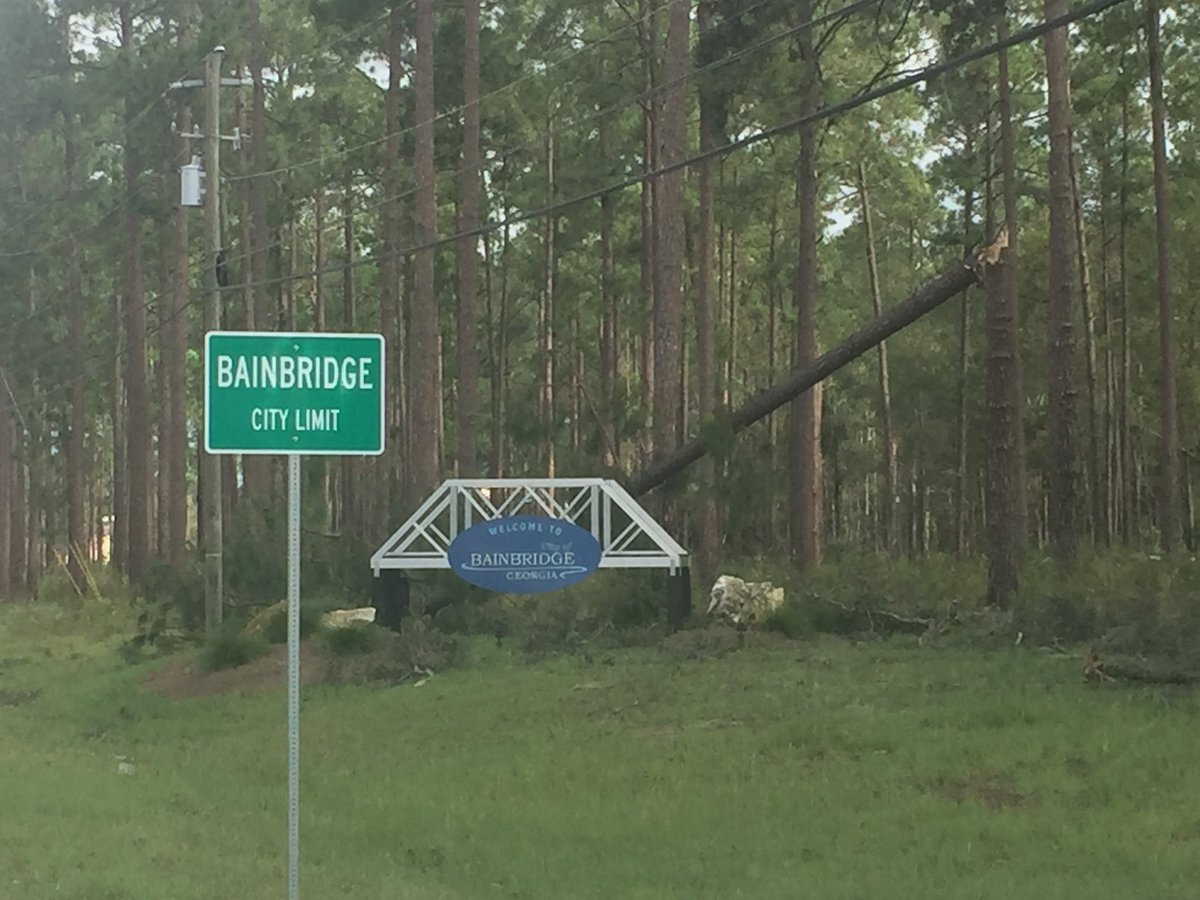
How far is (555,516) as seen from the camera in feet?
67.9

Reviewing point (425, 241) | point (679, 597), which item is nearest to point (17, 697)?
point (679, 597)

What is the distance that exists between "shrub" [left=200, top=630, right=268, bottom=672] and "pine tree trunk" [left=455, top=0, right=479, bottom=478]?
8315mm

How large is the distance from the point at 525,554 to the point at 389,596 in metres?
2.83

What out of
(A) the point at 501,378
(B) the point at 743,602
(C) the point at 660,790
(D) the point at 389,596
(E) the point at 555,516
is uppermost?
(A) the point at 501,378

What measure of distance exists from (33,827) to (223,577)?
49.3 ft

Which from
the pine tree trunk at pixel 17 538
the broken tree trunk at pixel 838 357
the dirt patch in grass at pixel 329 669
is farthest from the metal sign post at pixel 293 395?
the pine tree trunk at pixel 17 538

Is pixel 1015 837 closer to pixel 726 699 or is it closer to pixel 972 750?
pixel 972 750

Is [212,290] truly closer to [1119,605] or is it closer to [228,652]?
[228,652]

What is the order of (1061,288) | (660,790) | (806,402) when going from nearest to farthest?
(660,790) → (1061,288) → (806,402)

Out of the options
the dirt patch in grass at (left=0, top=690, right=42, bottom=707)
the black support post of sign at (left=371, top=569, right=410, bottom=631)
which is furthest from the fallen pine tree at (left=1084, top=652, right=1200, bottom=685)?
the dirt patch in grass at (left=0, top=690, right=42, bottom=707)

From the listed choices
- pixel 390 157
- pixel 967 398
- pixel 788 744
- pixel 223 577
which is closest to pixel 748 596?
pixel 788 744

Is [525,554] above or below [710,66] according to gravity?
below

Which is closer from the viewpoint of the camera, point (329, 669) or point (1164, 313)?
point (329, 669)

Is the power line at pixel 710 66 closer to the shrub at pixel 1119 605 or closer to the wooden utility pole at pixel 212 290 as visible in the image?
the wooden utility pole at pixel 212 290
